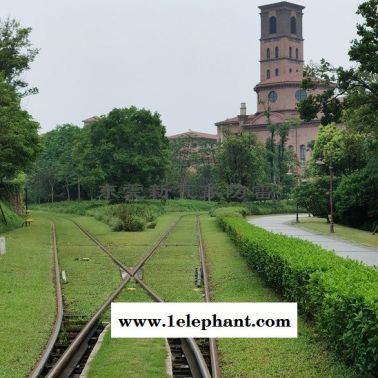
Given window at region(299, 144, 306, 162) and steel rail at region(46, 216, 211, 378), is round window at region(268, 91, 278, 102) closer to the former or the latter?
window at region(299, 144, 306, 162)

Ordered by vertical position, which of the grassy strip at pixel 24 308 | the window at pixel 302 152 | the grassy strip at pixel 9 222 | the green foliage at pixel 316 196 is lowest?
the grassy strip at pixel 24 308

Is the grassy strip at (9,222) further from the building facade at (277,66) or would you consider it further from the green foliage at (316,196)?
the building facade at (277,66)

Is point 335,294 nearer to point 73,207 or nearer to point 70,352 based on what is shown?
point 70,352

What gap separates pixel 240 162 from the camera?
3150 inches

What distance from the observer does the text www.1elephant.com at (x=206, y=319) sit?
957cm

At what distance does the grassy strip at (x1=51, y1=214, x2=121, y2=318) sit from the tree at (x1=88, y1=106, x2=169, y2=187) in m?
40.0

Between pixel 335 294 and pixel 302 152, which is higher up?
pixel 302 152

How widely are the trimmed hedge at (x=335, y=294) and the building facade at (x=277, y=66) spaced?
101 meters

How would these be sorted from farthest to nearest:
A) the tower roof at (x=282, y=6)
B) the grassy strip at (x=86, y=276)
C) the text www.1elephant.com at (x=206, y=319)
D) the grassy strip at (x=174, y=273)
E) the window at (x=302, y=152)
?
the tower roof at (x=282, y=6), the window at (x=302, y=152), the grassy strip at (x=174, y=273), the grassy strip at (x=86, y=276), the text www.1elephant.com at (x=206, y=319)

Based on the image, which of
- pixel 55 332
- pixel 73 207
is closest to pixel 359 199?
pixel 73 207

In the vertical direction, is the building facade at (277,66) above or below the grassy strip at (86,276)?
above

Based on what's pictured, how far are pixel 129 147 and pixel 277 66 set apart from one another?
61.1 meters

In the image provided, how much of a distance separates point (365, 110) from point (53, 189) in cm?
6650

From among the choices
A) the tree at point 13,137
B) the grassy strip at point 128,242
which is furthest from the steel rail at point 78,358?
the tree at point 13,137
